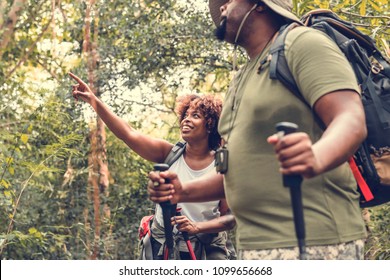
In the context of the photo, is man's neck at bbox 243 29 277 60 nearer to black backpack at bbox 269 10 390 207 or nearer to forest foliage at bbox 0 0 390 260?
black backpack at bbox 269 10 390 207

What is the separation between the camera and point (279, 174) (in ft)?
9.08

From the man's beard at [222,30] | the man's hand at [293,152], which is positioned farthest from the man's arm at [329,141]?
the man's beard at [222,30]

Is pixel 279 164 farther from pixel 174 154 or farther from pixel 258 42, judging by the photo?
pixel 174 154

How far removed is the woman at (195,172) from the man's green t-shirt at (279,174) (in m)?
1.86

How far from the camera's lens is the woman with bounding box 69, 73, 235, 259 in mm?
4844

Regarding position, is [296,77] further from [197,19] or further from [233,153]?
[197,19]

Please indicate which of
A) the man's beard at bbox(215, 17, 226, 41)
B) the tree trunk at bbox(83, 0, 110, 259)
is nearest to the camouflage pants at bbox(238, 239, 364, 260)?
the man's beard at bbox(215, 17, 226, 41)

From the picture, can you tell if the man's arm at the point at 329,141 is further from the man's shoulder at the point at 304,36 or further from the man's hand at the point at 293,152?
the man's shoulder at the point at 304,36

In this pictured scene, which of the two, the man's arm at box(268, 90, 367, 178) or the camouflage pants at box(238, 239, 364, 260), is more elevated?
the man's arm at box(268, 90, 367, 178)

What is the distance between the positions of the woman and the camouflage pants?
6.49 feet

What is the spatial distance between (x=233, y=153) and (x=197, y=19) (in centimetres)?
797

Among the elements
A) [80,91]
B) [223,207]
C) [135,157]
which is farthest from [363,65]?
[135,157]

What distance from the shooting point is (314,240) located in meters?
2.70

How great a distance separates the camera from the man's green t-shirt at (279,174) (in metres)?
2.67
